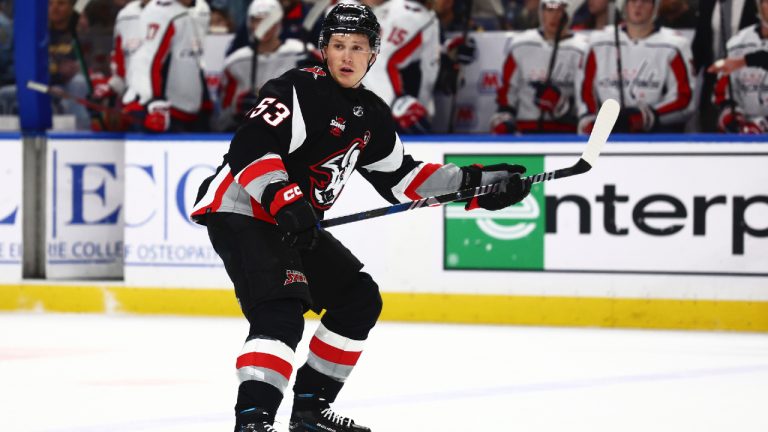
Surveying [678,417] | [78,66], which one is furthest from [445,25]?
[678,417]

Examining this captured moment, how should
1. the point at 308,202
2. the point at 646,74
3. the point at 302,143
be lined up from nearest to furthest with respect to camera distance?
the point at 308,202
the point at 302,143
the point at 646,74

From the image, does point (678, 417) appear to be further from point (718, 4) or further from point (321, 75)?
point (718, 4)

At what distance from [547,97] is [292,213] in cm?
384

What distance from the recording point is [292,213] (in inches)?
120

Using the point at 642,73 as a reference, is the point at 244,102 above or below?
below

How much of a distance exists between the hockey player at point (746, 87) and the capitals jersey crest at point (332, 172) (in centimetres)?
336

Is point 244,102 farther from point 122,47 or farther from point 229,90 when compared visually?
point 122,47

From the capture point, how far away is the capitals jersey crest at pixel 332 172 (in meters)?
3.38

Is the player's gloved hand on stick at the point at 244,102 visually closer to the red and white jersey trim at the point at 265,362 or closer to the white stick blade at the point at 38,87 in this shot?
the white stick blade at the point at 38,87

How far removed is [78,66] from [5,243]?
1258mm

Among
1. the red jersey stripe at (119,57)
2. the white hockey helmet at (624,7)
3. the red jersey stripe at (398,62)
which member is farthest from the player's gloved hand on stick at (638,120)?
the red jersey stripe at (119,57)

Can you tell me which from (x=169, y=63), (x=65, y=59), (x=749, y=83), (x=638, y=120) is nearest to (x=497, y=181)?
(x=638, y=120)

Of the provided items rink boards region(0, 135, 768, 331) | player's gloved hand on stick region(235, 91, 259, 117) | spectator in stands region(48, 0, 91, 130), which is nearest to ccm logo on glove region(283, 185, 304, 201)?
rink boards region(0, 135, 768, 331)

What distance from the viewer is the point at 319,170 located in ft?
11.1
